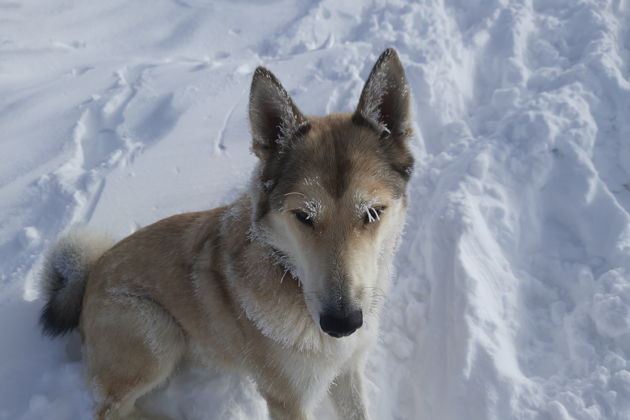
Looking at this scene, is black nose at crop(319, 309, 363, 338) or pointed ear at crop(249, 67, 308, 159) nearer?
black nose at crop(319, 309, 363, 338)

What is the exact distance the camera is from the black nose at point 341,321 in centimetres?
209

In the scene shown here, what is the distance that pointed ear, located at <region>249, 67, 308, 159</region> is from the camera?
2408mm

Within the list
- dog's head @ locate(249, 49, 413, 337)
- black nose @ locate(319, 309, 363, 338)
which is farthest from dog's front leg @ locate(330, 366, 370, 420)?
black nose @ locate(319, 309, 363, 338)

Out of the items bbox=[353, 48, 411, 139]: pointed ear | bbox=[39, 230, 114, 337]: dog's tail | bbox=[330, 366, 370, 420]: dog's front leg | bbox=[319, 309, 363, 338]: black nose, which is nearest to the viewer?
bbox=[319, 309, 363, 338]: black nose

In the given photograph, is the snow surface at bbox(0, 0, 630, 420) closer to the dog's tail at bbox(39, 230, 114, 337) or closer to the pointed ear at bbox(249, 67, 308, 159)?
the dog's tail at bbox(39, 230, 114, 337)

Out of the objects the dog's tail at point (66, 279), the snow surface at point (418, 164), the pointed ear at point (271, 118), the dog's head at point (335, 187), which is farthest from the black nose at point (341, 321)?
the dog's tail at point (66, 279)

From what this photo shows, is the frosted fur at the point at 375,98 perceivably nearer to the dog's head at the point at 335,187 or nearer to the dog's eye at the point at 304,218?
the dog's head at the point at 335,187

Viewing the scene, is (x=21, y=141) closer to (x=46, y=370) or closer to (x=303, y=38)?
(x=46, y=370)

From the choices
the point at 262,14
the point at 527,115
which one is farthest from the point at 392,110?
the point at 262,14

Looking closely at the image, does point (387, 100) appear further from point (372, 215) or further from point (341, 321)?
point (341, 321)

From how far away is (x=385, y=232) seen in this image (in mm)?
2473

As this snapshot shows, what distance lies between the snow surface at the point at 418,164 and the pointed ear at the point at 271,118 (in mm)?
1844

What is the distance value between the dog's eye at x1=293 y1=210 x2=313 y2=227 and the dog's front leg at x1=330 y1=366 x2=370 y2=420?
1.40 meters

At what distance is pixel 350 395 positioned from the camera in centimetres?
317
